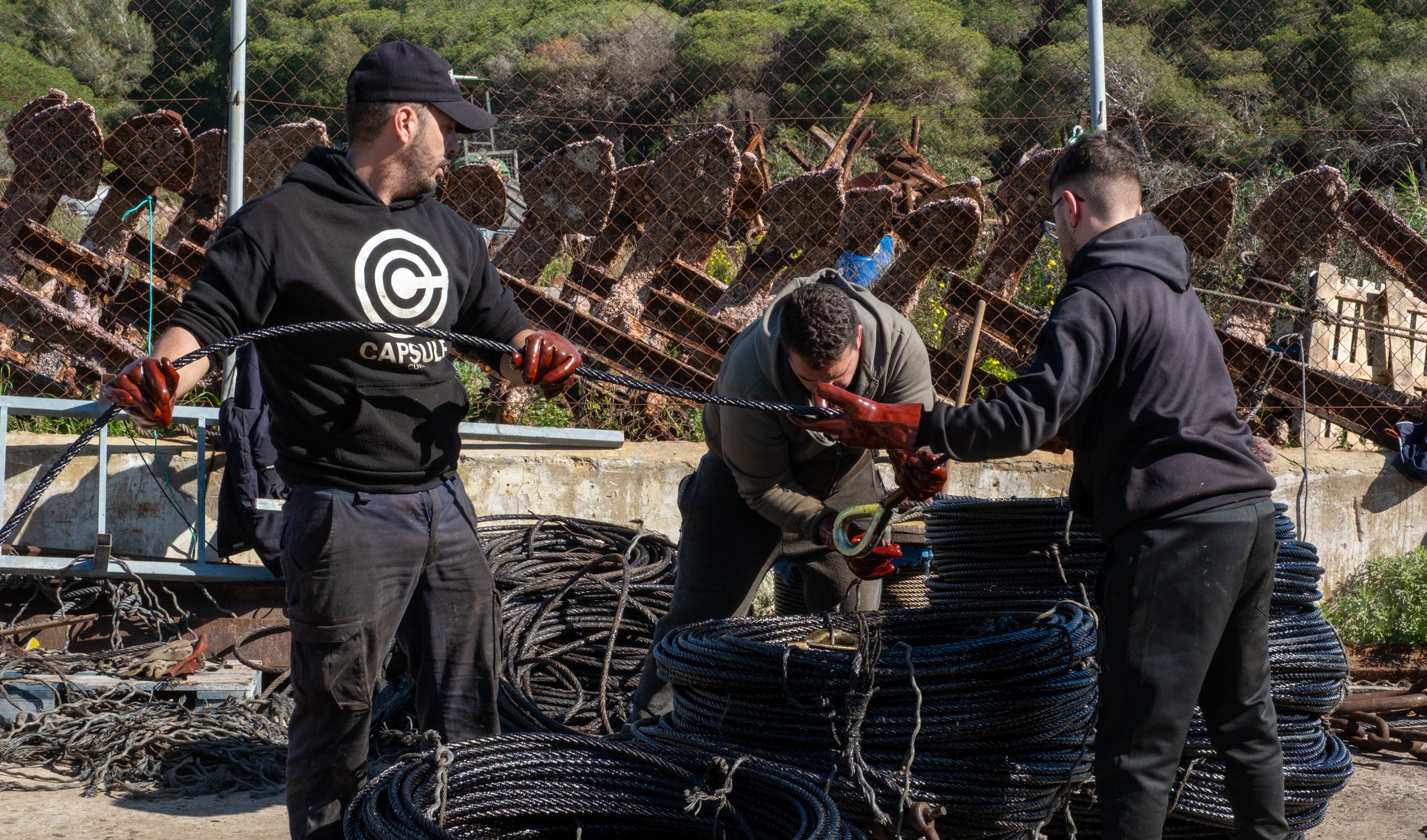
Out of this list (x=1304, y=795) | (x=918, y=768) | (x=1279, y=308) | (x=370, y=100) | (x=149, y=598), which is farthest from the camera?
(x=1279, y=308)

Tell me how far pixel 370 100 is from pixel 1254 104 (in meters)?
18.2

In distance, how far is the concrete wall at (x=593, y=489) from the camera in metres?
5.67

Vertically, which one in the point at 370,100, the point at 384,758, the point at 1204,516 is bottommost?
the point at 384,758

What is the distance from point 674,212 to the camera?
6477 millimetres

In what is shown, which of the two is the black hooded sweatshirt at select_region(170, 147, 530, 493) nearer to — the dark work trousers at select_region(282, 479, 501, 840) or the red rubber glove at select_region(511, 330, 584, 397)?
the dark work trousers at select_region(282, 479, 501, 840)

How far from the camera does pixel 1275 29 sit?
1925 cm

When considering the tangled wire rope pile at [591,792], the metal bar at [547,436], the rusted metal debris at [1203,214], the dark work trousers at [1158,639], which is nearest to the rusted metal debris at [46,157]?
the metal bar at [547,436]

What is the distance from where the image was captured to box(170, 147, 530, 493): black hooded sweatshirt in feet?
8.87

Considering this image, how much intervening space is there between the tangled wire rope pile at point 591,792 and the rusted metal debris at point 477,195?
3.94 metres

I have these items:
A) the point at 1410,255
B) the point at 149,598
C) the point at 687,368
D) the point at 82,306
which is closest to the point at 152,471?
the point at 149,598

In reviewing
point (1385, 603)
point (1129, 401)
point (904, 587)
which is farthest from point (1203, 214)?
point (1129, 401)

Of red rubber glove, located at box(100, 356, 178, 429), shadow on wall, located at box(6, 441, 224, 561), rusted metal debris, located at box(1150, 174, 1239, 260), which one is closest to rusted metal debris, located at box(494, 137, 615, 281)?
shadow on wall, located at box(6, 441, 224, 561)

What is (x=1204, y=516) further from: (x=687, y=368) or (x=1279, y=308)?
(x=1279, y=308)

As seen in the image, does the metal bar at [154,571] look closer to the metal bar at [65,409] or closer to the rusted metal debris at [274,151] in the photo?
the metal bar at [65,409]
